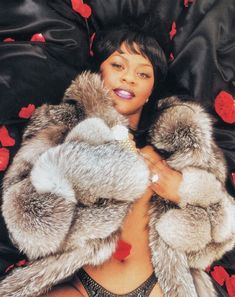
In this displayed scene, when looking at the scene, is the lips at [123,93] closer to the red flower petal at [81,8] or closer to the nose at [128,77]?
the nose at [128,77]

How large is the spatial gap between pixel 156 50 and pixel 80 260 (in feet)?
2.92

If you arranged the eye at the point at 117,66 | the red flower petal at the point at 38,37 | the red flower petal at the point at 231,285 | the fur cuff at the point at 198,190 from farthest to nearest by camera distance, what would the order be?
the red flower petal at the point at 231,285 → the red flower petal at the point at 38,37 → the eye at the point at 117,66 → the fur cuff at the point at 198,190

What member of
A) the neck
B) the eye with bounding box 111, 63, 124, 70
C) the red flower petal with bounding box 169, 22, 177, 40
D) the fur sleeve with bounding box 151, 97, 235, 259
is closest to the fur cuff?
the fur sleeve with bounding box 151, 97, 235, 259

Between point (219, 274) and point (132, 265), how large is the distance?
65cm

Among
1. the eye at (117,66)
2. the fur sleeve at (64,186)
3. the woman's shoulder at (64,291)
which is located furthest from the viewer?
the eye at (117,66)

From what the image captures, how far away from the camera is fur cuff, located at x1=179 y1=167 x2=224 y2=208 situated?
1.81 metres

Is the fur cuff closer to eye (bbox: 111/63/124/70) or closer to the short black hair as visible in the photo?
the short black hair

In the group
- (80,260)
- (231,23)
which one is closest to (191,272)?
(80,260)

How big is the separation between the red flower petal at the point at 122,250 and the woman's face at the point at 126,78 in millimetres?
512

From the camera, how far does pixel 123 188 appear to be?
1581mm

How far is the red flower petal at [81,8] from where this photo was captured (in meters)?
2.10

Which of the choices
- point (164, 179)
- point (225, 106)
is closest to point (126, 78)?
point (164, 179)

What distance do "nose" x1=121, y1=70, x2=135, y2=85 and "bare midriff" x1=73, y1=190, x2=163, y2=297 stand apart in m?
0.42

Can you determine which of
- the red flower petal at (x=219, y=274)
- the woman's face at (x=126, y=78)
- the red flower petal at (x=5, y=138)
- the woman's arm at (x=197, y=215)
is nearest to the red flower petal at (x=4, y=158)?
the red flower petal at (x=5, y=138)
